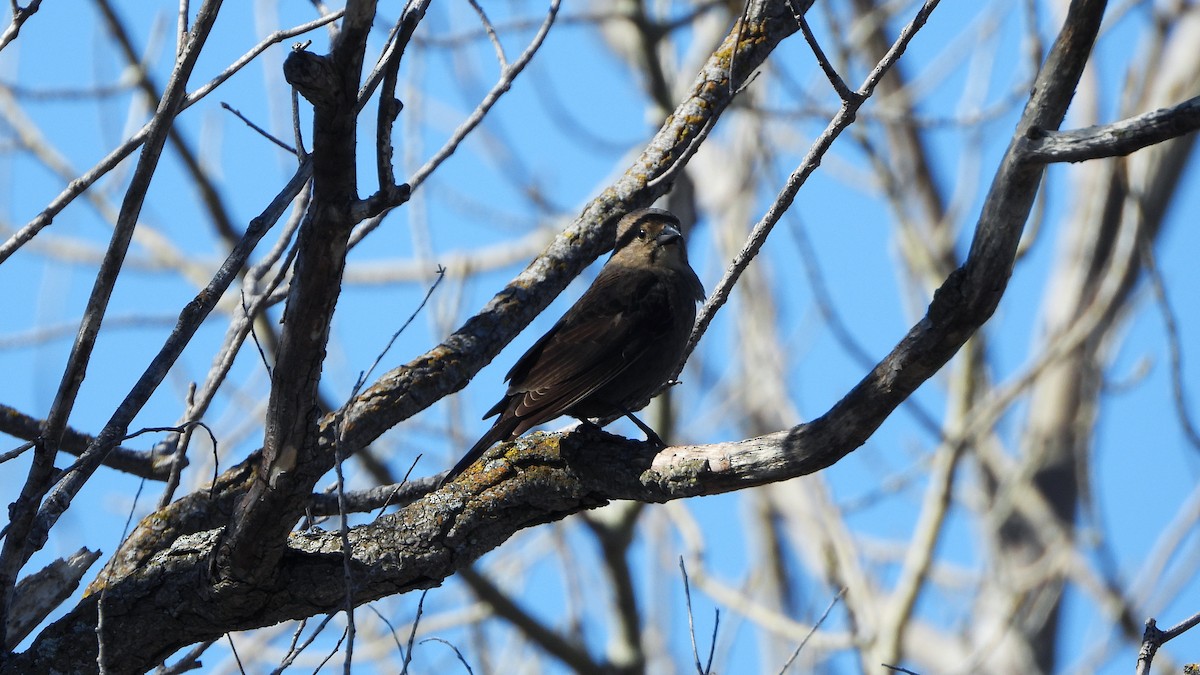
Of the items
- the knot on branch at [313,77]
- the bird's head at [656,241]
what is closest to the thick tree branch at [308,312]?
the knot on branch at [313,77]

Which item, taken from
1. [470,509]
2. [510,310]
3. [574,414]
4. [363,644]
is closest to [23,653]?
[470,509]

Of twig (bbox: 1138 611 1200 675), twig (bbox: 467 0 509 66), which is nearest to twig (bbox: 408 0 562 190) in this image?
twig (bbox: 467 0 509 66)

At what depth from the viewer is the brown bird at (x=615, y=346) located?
4742mm

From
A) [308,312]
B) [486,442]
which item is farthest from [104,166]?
[486,442]

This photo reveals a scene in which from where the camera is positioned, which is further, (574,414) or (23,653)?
(574,414)

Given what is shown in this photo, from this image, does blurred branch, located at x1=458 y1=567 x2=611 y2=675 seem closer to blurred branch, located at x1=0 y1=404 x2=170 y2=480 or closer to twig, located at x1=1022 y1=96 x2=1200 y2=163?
blurred branch, located at x1=0 y1=404 x2=170 y2=480

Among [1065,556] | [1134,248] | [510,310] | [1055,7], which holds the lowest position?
[510,310]

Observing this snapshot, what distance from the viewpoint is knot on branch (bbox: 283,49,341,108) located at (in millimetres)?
2500

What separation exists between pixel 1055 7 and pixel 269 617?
948 centimetres

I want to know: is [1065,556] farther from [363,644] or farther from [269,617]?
[269,617]

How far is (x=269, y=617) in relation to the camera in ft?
11.8

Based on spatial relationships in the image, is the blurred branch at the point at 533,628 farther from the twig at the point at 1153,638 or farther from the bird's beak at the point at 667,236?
the twig at the point at 1153,638

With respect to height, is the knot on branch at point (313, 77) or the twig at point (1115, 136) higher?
the knot on branch at point (313, 77)

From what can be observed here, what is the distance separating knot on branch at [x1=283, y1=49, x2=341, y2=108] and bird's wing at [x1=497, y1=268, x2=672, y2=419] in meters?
2.13
